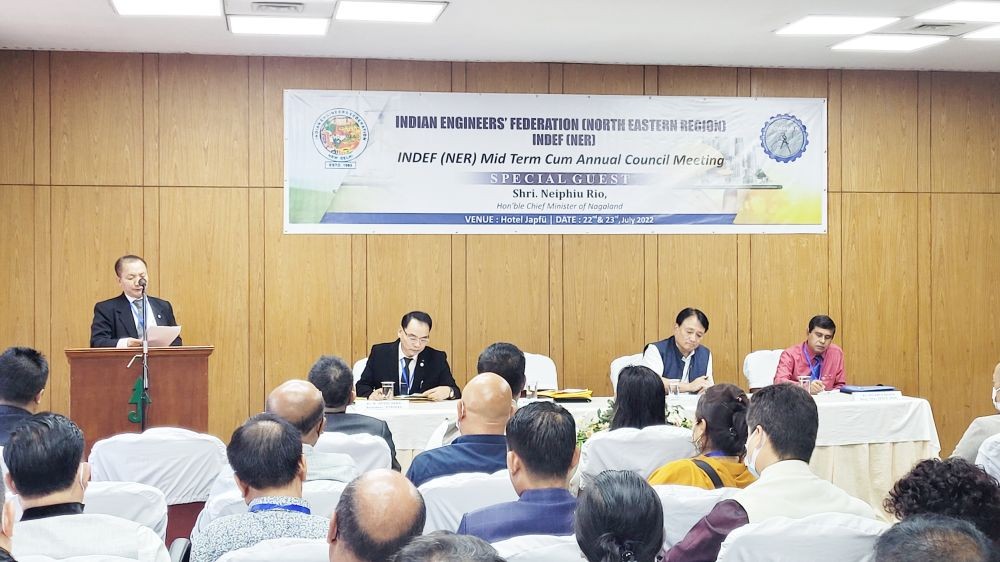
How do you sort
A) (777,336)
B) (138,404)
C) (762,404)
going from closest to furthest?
(762,404) < (138,404) < (777,336)

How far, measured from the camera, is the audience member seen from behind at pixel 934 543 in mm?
1624

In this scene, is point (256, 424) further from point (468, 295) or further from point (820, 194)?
point (820, 194)

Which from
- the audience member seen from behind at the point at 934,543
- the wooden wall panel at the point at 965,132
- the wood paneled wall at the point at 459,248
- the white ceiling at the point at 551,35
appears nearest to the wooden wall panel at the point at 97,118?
the wood paneled wall at the point at 459,248

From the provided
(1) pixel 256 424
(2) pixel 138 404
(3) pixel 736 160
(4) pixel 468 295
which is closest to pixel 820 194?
(3) pixel 736 160

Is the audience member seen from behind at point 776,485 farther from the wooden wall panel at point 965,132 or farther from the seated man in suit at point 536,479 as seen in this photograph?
the wooden wall panel at point 965,132

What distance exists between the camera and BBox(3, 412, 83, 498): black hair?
2.73 m

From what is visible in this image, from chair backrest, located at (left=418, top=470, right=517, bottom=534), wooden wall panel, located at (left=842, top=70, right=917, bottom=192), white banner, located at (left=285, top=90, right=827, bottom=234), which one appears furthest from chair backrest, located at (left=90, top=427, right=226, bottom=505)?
wooden wall panel, located at (left=842, top=70, right=917, bottom=192)

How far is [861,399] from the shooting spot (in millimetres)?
6762

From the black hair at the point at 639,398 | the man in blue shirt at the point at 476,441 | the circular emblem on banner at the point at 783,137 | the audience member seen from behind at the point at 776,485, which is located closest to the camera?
the audience member seen from behind at the point at 776,485

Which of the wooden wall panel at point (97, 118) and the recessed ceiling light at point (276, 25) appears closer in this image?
the recessed ceiling light at point (276, 25)

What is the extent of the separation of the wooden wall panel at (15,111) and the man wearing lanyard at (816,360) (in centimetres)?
580

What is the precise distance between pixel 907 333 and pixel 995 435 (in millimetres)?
4767

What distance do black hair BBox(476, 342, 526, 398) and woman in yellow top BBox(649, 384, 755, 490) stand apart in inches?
64.1

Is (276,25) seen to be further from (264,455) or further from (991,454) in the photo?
(991,454)
